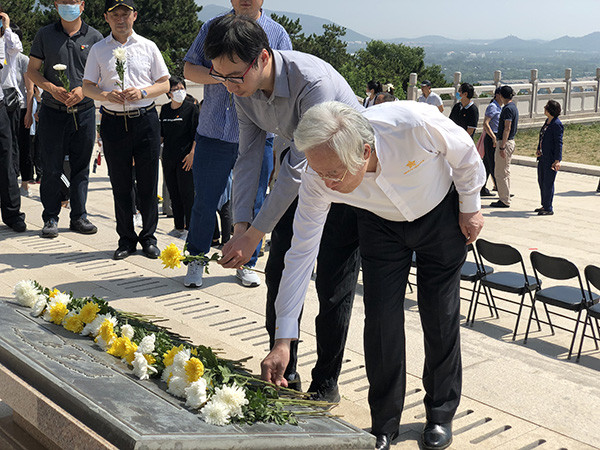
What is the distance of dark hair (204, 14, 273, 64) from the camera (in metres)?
3.22

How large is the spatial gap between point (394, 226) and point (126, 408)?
4.78ft

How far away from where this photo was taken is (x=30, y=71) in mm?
7516

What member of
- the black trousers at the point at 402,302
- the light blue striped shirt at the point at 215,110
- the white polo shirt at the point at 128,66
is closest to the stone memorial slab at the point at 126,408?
the black trousers at the point at 402,302

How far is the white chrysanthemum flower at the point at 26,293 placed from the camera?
365 centimetres

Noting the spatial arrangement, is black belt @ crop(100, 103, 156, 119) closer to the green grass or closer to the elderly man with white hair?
the elderly man with white hair

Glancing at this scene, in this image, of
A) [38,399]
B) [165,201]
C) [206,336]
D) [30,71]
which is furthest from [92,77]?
[38,399]

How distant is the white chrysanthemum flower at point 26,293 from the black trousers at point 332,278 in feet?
3.89

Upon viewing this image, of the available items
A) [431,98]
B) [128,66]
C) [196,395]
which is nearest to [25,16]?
[431,98]

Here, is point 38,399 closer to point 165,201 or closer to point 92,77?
point 92,77

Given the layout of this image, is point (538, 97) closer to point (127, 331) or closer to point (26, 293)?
point (26, 293)

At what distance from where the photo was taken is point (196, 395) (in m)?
2.71

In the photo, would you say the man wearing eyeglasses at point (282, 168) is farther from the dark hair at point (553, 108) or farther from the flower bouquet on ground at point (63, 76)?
the dark hair at point (553, 108)

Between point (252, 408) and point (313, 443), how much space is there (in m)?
0.25

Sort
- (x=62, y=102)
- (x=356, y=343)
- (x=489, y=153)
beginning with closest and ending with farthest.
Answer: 1. (x=356, y=343)
2. (x=62, y=102)
3. (x=489, y=153)
